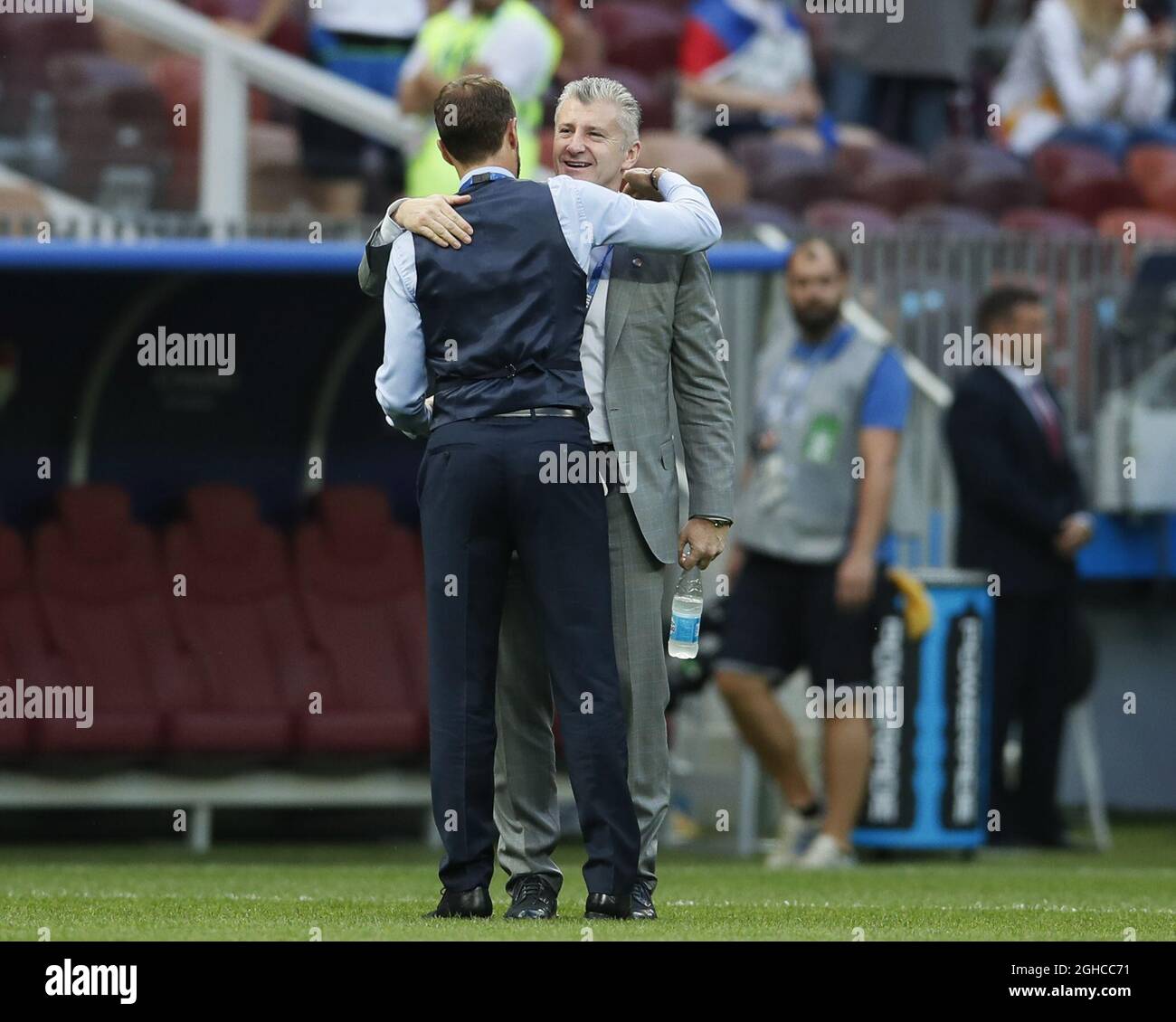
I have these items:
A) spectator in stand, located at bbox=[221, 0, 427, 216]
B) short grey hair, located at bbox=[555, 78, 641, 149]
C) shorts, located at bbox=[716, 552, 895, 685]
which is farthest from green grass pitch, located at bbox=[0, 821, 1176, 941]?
spectator in stand, located at bbox=[221, 0, 427, 216]

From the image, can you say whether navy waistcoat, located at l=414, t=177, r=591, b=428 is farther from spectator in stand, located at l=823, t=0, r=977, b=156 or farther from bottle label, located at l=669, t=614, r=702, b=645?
spectator in stand, located at l=823, t=0, r=977, b=156

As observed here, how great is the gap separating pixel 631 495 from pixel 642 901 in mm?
979

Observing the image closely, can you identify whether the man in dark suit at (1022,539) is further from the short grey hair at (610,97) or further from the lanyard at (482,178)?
the lanyard at (482,178)

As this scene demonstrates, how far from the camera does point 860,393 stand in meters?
10.1

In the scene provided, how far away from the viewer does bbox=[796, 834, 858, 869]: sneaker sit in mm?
9852

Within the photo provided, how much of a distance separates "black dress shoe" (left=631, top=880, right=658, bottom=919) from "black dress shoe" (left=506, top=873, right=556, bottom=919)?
0.20m

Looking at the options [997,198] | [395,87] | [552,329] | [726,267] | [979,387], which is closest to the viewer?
[552,329]

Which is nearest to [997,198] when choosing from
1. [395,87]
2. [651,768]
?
[395,87]

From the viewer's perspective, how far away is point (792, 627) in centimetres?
1005

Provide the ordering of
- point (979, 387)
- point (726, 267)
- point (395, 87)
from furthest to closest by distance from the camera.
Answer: point (395, 87) → point (979, 387) → point (726, 267)

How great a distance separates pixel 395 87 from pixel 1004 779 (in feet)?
15.0

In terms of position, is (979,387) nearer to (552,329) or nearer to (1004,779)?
(1004,779)

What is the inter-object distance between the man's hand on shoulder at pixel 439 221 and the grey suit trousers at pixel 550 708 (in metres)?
0.75

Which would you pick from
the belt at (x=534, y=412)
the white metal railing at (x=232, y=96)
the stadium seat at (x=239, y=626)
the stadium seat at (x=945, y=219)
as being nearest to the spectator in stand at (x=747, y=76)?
the stadium seat at (x=945, y=219)
